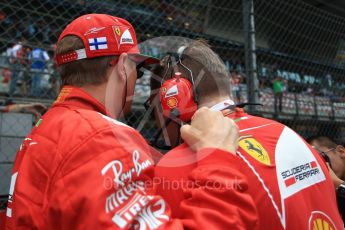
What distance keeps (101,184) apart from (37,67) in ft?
21.4

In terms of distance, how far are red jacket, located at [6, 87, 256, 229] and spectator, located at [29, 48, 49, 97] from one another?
239 inches

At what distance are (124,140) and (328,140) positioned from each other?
2800 mm

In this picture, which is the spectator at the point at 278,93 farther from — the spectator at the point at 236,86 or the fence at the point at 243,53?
the spectator at the point at 236,86

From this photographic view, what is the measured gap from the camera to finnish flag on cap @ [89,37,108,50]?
4.42ft

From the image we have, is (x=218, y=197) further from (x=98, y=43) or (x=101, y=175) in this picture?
(x=98, y=43)

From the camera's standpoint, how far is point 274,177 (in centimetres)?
117

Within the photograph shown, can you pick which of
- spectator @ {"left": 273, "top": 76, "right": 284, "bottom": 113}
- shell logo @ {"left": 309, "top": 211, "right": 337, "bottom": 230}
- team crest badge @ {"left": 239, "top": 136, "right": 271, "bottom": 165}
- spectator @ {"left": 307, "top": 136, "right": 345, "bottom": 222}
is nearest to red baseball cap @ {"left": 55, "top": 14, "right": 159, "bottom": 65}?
team crest badge @ {"left": 239, "top": 136, "right": 271, "bottom": 165}

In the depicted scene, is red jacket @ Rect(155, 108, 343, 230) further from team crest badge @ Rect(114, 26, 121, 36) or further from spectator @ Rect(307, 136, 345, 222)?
spectator @ Rect(307, 136, 345, 222)

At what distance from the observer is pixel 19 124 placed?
10.1 ft

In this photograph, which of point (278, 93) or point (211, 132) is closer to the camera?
point (211, 132)

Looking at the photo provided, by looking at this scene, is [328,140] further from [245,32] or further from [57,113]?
[57,113]

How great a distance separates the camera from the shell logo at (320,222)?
4.06 feet

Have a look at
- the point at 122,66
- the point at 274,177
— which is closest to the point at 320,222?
the point at 274,177

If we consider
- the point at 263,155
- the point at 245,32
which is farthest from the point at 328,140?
the point at 263,155
